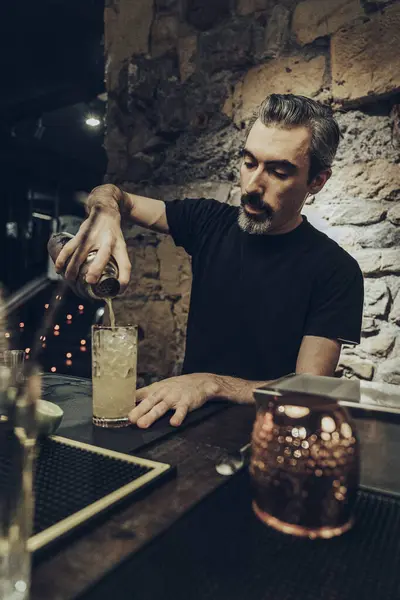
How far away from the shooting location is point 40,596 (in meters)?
0.42

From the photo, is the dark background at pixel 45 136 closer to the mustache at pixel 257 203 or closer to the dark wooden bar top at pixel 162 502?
the dark wooden bar top at pixel 162 502

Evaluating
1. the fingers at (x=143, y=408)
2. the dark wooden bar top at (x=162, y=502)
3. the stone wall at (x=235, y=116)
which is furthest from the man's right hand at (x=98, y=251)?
the stone wall at (x=235, y=116)

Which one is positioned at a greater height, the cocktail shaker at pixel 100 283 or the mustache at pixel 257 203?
the mustache at pixel 257 203

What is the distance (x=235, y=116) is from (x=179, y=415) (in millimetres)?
1474

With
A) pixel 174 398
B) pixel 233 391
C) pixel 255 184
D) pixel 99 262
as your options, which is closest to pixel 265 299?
pixel 255 184

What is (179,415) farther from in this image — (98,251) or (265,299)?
(265,299)

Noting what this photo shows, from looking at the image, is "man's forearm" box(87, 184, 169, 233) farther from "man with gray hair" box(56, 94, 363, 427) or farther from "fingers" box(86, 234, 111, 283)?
"fingers" box(86, 234, 111, 283)

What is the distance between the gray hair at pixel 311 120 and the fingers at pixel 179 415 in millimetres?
1051

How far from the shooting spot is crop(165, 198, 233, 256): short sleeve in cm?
188

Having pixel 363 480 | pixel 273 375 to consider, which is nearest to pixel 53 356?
pixel 273 375

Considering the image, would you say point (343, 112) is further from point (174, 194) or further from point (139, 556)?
point (139, 556)

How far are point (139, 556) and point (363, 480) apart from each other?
323 mm

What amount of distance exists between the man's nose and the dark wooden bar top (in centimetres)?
100

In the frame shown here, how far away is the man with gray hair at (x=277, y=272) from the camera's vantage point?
5.08 feet
